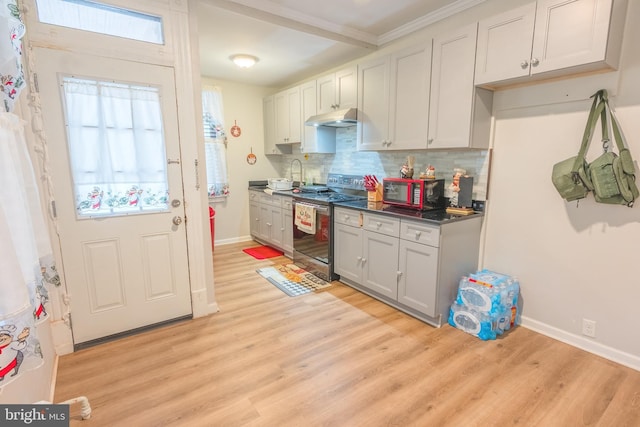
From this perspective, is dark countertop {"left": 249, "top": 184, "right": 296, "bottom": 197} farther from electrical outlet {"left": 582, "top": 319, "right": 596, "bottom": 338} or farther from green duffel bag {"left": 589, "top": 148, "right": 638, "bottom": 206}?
electrical outlet {"left": 582, "top": 319, "right": 596, "bottom": 338}

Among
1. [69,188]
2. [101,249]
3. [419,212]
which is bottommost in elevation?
[101,249]

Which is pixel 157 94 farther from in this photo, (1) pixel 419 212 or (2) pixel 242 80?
(2) pixel 242 80

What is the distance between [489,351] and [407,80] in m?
2.34

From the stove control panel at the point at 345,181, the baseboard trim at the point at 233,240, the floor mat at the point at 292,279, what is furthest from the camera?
the baseboard trim at the point at 233,240

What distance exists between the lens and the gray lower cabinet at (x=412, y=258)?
252cm

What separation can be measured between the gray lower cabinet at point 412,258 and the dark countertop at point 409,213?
0.04 meters

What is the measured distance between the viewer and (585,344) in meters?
2.28

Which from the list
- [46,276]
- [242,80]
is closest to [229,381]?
[46,276]

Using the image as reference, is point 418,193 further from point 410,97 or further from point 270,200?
point 270,200

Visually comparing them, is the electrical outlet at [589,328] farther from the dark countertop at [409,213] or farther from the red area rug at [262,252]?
the red area rug at [262,252]

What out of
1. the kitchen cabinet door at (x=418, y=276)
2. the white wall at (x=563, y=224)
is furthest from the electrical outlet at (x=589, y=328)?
the kitchen cabinet door at (x=418, y=276)

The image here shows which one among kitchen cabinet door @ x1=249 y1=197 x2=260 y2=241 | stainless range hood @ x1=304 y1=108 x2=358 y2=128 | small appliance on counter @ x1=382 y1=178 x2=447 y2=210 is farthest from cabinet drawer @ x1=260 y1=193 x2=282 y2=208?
small appliance on counter @ x1=382 y1=178 x2=447 y2=210

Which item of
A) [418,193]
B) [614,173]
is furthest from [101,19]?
[614,173]

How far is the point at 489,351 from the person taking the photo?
2271 millimetres
